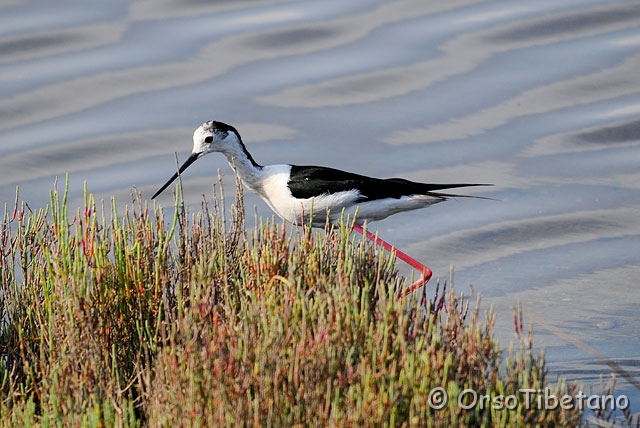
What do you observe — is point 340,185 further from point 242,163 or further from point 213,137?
point 213,137

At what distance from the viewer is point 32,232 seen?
5.84 m

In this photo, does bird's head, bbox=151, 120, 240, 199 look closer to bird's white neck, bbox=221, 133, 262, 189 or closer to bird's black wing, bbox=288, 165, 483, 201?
bird's white neck, bbox=221, 133, 262, 189

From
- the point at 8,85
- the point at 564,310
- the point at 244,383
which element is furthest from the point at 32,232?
the point at 8,85

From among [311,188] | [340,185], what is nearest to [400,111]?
[340,185]

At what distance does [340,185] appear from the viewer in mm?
7180

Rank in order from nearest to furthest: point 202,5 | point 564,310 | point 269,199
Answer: point 269,199 < point 564,310 < point 202,5

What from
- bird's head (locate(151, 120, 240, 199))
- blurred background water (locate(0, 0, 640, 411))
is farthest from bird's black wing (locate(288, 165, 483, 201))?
blurred background water (locate(0, 0, 640, 411))

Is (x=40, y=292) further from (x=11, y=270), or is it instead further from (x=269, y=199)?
(x=269, y=199)

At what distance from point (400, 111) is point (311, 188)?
388 cm

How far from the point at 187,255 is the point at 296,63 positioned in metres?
6.42

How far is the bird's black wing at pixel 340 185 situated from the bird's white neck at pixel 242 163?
10.8 inches

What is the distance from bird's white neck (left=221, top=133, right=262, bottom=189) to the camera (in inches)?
285

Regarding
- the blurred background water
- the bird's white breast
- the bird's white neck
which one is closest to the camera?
the bird's white breast

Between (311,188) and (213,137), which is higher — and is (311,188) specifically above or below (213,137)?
below
